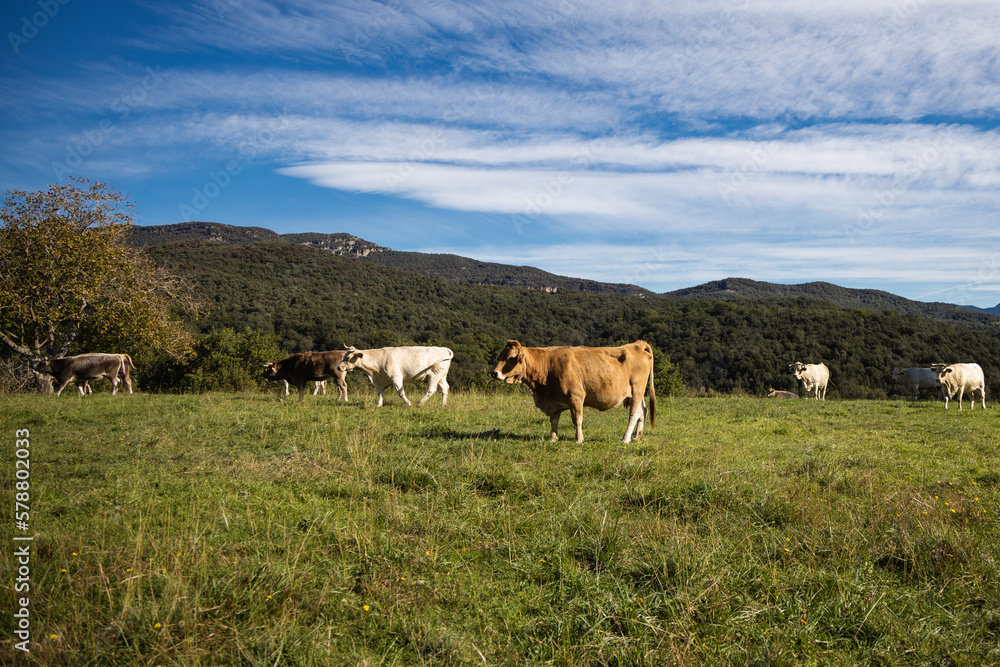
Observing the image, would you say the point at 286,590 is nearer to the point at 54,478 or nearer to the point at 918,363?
the point at 54,478

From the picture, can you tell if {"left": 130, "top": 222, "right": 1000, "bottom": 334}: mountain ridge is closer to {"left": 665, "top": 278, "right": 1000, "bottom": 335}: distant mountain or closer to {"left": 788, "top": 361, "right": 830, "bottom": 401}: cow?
{"left": 665, "top": 278, "right": 1000, "bottom": 335}: distant mountain

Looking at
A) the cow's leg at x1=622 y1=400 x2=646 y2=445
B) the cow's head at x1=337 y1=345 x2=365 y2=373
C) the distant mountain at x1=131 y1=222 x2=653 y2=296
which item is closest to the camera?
the cow's leg at x1=622 y1=400 x2=646 y2=445

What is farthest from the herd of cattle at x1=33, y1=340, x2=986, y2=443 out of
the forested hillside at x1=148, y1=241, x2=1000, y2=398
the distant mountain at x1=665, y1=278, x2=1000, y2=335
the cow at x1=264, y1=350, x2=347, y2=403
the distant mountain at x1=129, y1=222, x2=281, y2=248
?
the distant mountain at x1=129, y1=222, x2=281, y2=248

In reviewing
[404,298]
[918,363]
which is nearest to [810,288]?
[918,363]

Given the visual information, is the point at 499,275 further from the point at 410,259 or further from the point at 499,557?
the point at 499,557

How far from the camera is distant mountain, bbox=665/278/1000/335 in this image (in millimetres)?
118062

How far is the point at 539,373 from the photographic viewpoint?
9477mm

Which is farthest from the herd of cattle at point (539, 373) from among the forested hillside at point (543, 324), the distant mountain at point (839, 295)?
the distant mountain at point (839, 295)

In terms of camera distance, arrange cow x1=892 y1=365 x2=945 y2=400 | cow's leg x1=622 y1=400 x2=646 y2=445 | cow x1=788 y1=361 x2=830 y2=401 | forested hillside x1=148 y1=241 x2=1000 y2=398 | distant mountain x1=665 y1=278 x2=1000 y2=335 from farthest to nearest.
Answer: distant mountain x1=665 y1=278 x2=1000 y2=335 → forested hillside x1=148 y1=241 x2=1000 y2=398 → cow x1=788 y1=361 x2=830 y2=401 → cow x1=892 y1=365 x2=945 y2=400 → cow's leg x1=622 y1=400 x2=646 y2=445

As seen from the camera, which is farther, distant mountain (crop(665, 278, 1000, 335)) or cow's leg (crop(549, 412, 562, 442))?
distant mountain (crop(665, 278, 1000, 335))

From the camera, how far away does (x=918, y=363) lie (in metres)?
52.9

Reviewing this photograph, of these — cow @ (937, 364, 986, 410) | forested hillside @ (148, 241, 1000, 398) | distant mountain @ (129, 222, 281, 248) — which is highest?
distant mountain @ (129, 222, 281, 248)

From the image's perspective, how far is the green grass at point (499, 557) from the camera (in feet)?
11.2

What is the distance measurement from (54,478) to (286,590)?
4.62 m
